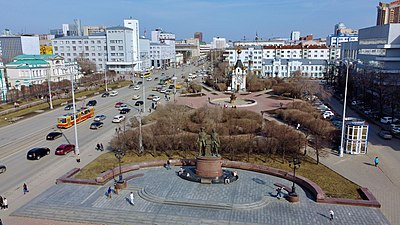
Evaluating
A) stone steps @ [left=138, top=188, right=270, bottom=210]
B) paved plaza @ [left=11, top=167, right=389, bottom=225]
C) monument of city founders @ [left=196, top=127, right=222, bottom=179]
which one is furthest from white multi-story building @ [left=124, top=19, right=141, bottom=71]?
stone steps @ [left=138, top=188, right=270, bottom=210]

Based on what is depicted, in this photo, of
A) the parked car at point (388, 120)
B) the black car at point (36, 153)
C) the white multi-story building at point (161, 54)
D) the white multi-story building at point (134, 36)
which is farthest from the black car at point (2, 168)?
the white multi-story building at point (161, 54)

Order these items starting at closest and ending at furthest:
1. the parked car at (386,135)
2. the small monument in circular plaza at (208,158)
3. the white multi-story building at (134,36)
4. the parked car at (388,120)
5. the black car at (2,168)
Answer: the small monument in circular plaza at (208,158), the black car at (2,168), the parked car at (386,135), the parked car at (388,120), the white multi-story building at (134,36)

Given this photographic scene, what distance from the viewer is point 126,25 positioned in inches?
3981

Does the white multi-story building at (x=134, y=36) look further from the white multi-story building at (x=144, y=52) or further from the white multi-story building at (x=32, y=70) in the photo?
the white multi-story building at (x=32, y=70)

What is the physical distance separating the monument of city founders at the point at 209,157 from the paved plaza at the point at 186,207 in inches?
36.3

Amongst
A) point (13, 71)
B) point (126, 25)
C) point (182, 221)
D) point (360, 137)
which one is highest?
point (126, 25)

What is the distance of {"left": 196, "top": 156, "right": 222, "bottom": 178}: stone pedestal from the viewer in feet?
69.9

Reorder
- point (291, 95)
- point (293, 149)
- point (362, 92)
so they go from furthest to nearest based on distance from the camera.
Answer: point (291, 95), point (362, 92), point (293, 149)

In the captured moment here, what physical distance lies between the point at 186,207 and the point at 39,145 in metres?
19.7

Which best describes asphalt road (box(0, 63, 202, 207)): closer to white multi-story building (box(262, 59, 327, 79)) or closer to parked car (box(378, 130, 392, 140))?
parked car (box(378, 130, 392, 140))

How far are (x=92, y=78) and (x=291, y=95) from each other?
4862cm

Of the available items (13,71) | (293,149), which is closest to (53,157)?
(293,149)

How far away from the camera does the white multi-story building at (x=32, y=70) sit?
62250mm

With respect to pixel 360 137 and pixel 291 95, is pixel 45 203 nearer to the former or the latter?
pixel 360 137
